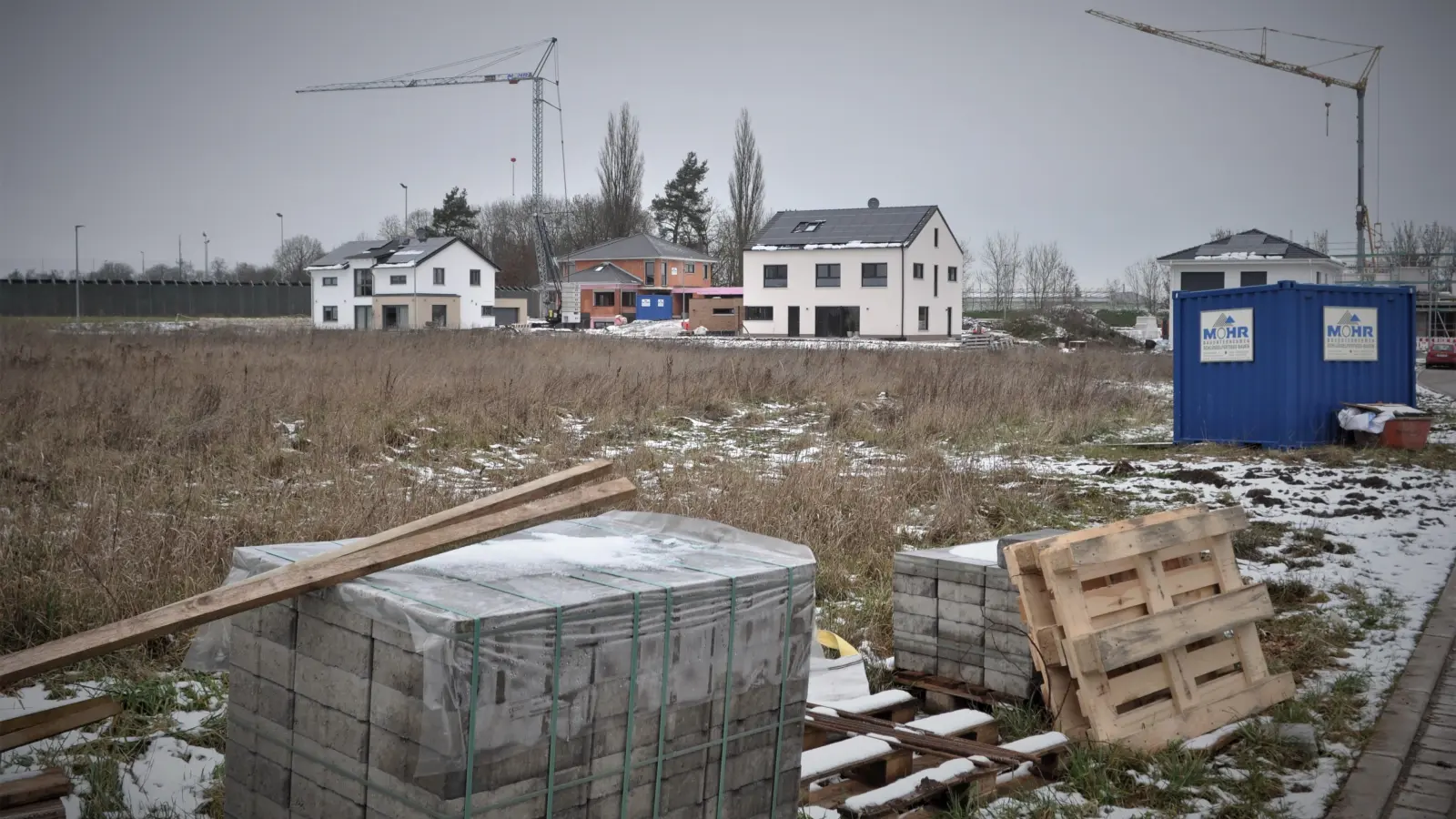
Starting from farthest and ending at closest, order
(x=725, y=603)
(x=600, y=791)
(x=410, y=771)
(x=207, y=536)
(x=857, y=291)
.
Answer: (x=857, y=291) → (x=207, y=536) → (x=725, y=603) → (x=600, y=791) → (x=410, y=771)

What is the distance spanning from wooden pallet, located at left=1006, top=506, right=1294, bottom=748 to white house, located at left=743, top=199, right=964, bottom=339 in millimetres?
49416

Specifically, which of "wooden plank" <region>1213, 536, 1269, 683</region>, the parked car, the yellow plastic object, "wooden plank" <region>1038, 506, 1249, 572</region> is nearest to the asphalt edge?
"wooden plank" <region>1213, 536, 1269, 683</region>

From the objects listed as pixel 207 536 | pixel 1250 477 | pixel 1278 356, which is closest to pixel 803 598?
pixel 207 536

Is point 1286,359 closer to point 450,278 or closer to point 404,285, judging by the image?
point 450,278

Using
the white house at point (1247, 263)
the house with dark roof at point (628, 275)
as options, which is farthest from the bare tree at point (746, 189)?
the white house at point (1247, 263)

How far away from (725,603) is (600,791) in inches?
27.0

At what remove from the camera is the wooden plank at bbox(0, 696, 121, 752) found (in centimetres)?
346

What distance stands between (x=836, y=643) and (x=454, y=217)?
9181 centimetres

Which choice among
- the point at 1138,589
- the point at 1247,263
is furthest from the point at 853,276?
the point at 1138,589

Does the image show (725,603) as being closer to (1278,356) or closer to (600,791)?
(600,791)

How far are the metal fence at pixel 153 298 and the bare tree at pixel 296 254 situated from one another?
2545 centimetres

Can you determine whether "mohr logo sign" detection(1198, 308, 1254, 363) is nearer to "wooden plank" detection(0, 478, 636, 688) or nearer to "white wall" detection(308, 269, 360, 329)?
"wooden plank" detection(0, 478, 636, 688)

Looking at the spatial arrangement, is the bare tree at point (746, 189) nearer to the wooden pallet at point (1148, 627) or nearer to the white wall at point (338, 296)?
the white wall at point (338, 296)

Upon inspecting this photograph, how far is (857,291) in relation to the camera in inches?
2205
